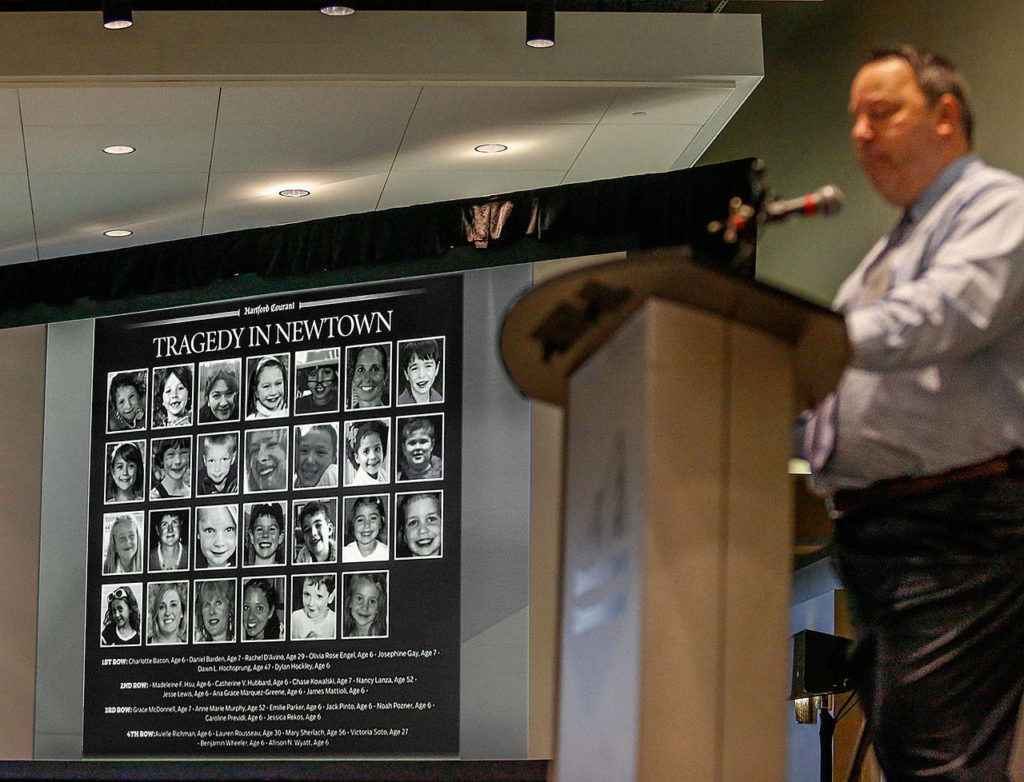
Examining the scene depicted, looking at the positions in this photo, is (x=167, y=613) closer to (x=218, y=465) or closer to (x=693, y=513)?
(x=218, y=465)

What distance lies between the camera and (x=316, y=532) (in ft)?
17.4

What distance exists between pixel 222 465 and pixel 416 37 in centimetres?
199

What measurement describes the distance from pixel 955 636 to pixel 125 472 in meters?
4.69

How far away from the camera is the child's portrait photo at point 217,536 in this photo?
547 centimetres

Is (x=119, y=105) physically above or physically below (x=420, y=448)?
above

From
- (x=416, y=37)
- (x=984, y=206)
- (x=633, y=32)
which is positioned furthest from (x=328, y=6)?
(x=984, y=206)

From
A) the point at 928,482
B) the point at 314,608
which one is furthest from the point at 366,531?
the point at 928,482

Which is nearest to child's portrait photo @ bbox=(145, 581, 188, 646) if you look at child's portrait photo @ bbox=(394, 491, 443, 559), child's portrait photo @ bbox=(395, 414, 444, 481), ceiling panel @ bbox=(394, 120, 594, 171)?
child's portrait photo @ bbox=(394, 491, 443, 559)

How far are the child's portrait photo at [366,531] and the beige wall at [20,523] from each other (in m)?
1.61

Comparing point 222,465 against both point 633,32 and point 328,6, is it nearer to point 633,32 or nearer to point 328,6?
point 328,6

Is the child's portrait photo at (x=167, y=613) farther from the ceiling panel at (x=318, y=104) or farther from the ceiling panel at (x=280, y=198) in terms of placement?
the ceiling panel at (x=318, y=104)

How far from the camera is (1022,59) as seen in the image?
12.9ft

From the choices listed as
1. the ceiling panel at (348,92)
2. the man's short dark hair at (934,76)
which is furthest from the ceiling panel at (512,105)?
the man's short dark hair at (934,76)

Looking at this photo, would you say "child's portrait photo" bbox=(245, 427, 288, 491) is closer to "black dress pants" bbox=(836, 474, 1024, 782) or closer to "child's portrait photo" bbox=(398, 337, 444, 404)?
"child's portrait photo" bbox=(398, 337, 444, 404)
